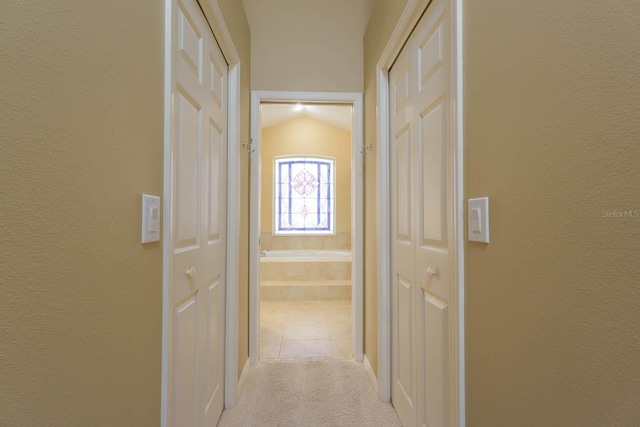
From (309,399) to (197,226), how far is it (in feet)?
4.30

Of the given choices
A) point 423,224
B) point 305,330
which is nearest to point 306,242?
point 305,330

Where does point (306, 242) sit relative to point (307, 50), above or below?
below

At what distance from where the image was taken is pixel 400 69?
165 centimetres

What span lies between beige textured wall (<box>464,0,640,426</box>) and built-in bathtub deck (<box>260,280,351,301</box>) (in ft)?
11.1

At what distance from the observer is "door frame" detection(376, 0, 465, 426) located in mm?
954

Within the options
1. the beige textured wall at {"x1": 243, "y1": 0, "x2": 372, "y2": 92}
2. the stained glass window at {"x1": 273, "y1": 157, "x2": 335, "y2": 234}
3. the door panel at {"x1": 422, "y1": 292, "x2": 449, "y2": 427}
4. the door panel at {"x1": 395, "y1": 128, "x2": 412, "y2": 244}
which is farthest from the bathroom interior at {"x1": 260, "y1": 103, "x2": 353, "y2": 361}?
the door panel at {"x1": 422, "y1": 292, "x2": 449, "y2": 427}

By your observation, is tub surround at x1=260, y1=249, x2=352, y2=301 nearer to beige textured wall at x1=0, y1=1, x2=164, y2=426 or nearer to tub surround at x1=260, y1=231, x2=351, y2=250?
tub surround at x1=260, y1=231, x2=351, y2=250

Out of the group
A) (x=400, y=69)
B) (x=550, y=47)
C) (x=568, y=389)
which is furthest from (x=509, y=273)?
(x=400, y=69)

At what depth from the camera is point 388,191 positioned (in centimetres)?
185

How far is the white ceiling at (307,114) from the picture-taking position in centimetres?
492

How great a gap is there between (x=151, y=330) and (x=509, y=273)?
98cm

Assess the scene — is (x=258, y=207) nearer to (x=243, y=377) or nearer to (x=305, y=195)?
(x=243, y=377)

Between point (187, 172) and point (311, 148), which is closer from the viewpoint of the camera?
point (187, 172)

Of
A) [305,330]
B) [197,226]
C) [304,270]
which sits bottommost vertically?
[305,330]
